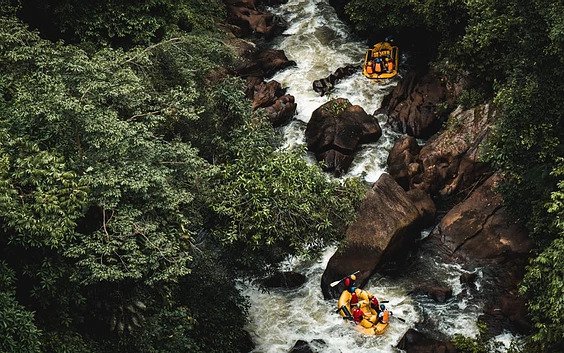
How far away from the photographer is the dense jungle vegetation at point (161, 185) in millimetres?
10109

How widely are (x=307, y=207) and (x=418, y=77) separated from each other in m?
11.8

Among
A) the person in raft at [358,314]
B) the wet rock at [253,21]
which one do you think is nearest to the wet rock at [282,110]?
the wet rock at [253,21]

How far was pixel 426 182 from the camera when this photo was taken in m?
19.3

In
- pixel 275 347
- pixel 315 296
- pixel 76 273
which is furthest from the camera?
pixel 315 296

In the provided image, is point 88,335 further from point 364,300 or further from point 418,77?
point 418,77

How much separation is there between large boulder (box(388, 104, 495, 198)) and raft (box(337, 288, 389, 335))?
527cm

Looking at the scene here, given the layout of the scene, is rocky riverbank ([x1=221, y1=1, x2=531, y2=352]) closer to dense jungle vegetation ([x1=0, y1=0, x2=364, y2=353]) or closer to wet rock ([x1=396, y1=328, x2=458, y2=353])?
wet rock ([x1=396, y1=328, x2=458, y2=353])

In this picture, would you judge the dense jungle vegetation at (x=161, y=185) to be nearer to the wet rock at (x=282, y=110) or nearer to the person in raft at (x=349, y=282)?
the person in raft at (x=349, y=282)

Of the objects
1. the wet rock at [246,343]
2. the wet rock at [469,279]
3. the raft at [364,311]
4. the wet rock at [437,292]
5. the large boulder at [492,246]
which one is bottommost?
the wet rock at [246,343]

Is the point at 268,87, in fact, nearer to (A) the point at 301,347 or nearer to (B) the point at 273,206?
(B) the point at 273,206

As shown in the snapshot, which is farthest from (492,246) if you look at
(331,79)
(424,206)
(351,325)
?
(331,79)

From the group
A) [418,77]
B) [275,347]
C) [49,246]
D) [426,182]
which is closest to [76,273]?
[49,246]

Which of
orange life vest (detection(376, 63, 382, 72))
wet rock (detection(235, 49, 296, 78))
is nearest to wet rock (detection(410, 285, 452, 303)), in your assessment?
orange life vest (detection(376, 63, 382, 72))

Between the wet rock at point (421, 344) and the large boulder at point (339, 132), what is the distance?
7095 millimetres
